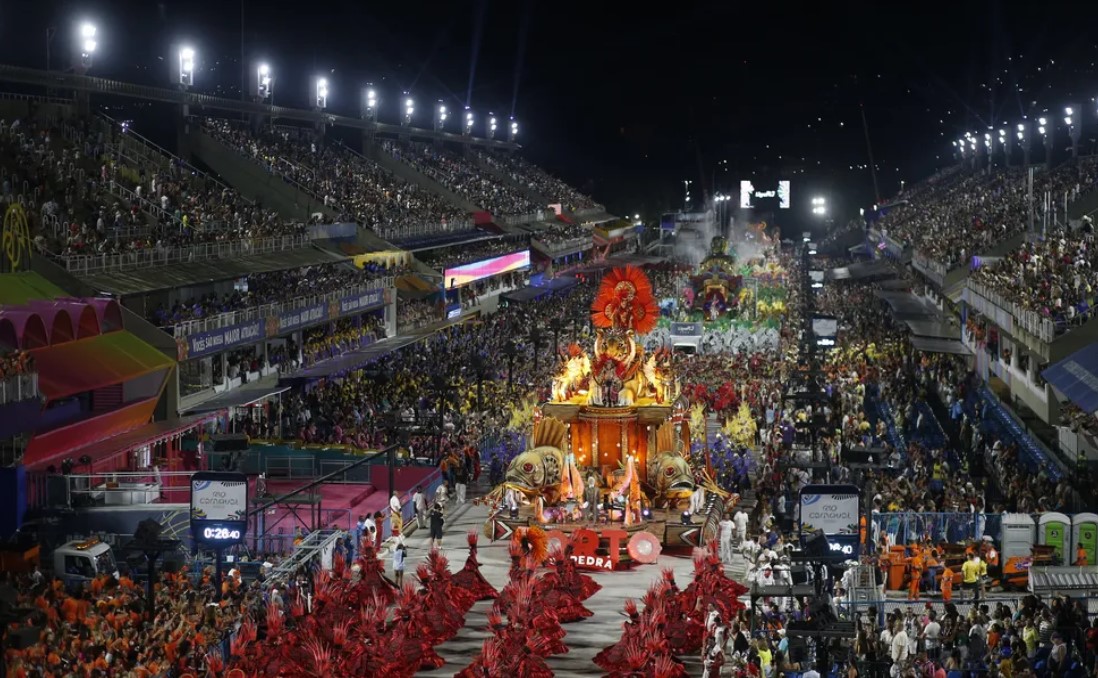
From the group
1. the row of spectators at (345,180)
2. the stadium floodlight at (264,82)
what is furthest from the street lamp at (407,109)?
the stadium floodlight at (264,82)

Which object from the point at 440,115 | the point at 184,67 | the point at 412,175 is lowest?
the point at 412,175

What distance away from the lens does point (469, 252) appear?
271 ft

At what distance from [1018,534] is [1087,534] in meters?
1.09

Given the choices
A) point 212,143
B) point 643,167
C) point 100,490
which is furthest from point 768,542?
point 643,167

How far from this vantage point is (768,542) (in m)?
29.3

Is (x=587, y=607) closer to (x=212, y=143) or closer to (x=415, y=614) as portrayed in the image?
(x=415, y=614)

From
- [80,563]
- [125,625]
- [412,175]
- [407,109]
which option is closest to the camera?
[125,625]

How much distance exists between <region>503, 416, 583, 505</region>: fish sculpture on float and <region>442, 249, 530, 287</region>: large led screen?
38.3 meters

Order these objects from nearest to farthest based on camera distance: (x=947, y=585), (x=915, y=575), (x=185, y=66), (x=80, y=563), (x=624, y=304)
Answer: (x=947, y=585), (x=80, y=563), (x=915, y=575), (x=624, y=304), (x=185, y=66)

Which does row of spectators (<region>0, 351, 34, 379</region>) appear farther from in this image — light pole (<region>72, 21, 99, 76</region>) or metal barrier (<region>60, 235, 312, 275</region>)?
light pole (<region>72, 21, 99, 76</region>)

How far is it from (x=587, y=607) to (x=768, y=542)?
5.22 meters

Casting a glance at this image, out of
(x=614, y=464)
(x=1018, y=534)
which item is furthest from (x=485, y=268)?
(x=1018, y=534)

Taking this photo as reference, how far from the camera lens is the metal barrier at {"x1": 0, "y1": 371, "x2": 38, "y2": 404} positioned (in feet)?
92.8

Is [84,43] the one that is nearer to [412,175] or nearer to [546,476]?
[546,476]
